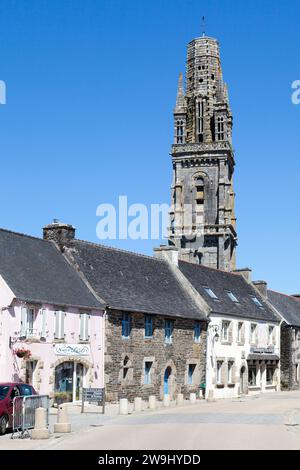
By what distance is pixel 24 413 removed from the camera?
2170 centimetres

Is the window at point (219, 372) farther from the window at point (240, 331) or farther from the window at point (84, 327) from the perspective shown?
the window at point (84, 327)

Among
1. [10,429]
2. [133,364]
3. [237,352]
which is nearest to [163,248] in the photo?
[237,352]

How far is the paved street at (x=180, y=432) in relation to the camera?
18984mm

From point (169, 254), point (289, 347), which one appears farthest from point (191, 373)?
point (289, 347)

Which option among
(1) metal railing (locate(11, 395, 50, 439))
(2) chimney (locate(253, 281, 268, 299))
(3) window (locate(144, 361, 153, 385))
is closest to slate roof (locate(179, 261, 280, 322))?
(2) chimney (locate(253, 281, 268, 299))

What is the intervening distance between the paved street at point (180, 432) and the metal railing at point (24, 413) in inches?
18.8

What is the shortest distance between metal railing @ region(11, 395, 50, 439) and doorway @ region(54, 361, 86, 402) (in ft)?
38.3

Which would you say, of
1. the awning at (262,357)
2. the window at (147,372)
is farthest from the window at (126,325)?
the awning at (262,357)

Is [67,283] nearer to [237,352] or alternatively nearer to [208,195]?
[237,352]

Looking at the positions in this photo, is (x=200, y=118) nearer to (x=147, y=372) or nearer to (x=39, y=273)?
(x=147, y=372)

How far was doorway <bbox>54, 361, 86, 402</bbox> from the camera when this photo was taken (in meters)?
34.9

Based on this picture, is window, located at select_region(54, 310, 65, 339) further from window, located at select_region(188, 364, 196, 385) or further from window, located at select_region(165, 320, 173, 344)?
window, located at select_region(188, 364, 196, 385)

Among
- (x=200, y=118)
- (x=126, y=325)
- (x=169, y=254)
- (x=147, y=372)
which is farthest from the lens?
(x=200, y=118)

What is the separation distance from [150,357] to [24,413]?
1979 centimetres
